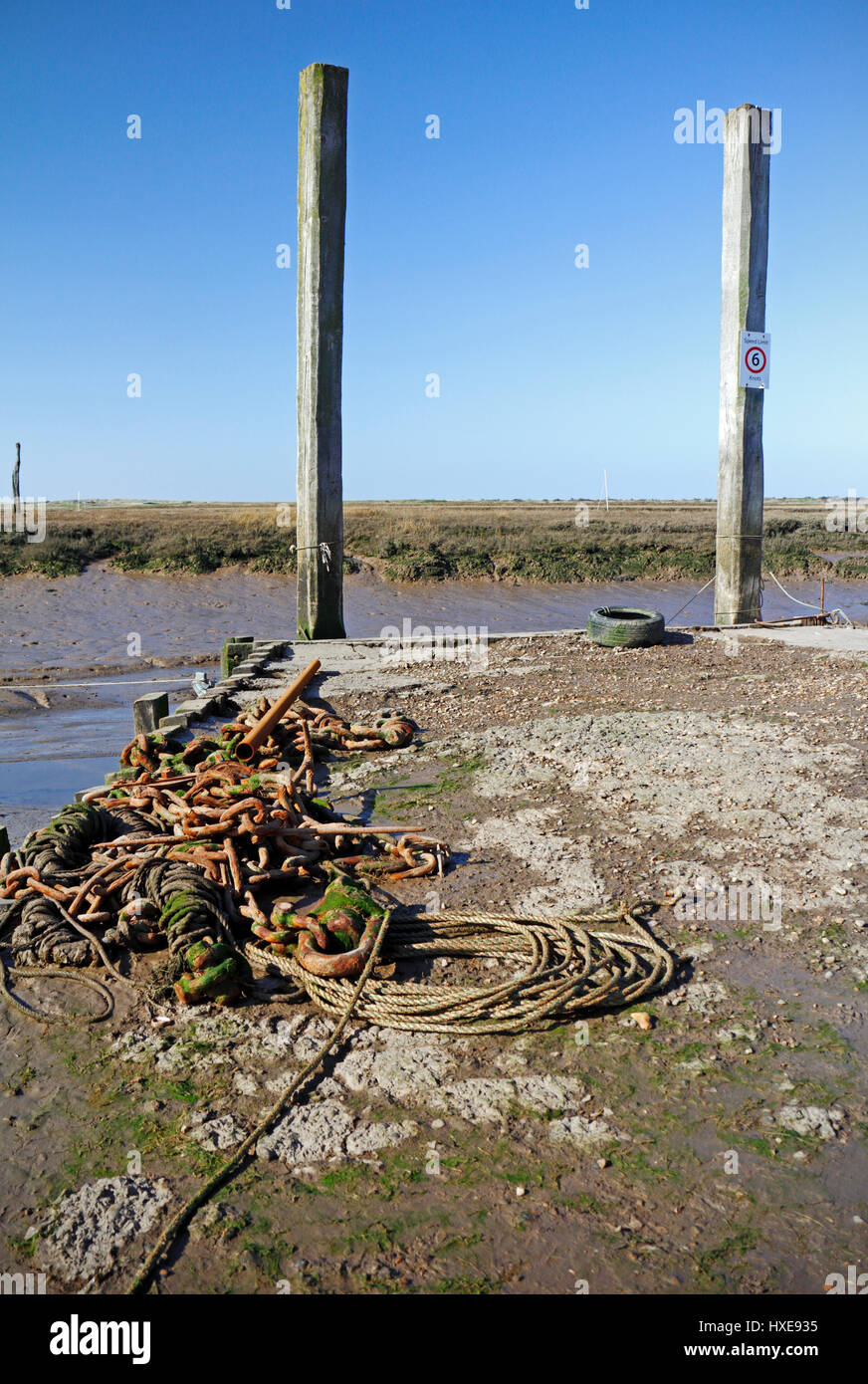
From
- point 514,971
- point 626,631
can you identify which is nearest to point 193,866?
point 514,971

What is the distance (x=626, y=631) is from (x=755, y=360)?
349cm

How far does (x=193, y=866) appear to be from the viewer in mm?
4062

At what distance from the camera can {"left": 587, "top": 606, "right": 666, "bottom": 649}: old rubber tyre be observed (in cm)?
959

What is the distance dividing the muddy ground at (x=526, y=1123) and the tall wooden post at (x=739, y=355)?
678cm

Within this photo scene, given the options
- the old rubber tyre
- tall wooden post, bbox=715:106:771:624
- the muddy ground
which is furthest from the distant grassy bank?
the muddy ground

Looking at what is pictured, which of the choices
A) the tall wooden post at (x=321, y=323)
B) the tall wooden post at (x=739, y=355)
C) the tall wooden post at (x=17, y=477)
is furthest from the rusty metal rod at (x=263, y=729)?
the tall wooden post at (x=17, y=477)

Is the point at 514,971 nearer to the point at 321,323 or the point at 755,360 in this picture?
the point at 321,323

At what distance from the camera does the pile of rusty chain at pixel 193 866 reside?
11.8 feet

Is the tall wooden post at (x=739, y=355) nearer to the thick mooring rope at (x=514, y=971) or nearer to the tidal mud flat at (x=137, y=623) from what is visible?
the tidal mud flat at (x=137, y=623)
